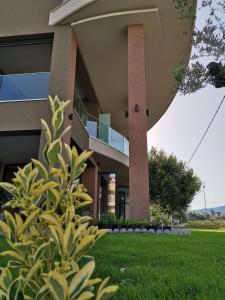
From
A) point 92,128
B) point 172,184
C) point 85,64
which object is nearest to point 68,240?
point 92,128

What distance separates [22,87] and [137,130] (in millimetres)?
4372

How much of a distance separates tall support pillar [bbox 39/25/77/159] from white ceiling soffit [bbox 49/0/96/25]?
344 mm

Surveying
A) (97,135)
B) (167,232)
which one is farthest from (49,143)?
(97,135)

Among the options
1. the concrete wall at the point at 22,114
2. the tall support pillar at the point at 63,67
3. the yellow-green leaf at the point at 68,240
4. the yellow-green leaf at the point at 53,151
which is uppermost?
the tall support pillar at the point at 63,67

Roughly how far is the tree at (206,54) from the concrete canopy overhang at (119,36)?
4.51 meters

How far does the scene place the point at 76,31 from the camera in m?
11.4

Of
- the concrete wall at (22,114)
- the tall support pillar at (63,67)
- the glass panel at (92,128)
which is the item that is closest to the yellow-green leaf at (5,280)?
the tall support pillar at (63,67)

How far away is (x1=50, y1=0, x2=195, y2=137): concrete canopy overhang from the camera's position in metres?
11.0

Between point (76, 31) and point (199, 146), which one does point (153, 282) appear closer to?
point (76, 31)

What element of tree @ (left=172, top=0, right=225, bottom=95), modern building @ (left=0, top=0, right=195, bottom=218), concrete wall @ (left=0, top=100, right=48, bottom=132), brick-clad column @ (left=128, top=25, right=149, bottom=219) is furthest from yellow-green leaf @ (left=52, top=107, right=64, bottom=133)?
brick-clad column @ (left=128, top=25, right=149, bottom=219)

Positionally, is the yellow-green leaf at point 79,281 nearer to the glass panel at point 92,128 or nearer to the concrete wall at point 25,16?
the concrete wall at point 25,16

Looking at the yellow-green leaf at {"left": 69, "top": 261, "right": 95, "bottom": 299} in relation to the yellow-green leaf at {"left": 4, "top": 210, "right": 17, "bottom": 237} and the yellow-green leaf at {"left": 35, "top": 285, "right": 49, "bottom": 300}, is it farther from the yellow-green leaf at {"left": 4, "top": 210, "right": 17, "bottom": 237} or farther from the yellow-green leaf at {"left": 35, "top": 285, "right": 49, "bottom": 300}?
the yellow-green leaf at {"left": 4, "top": 210, "right": 17, "bottom": 237}

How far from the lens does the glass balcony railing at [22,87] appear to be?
995 cm

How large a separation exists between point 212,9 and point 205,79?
1.42 meters
